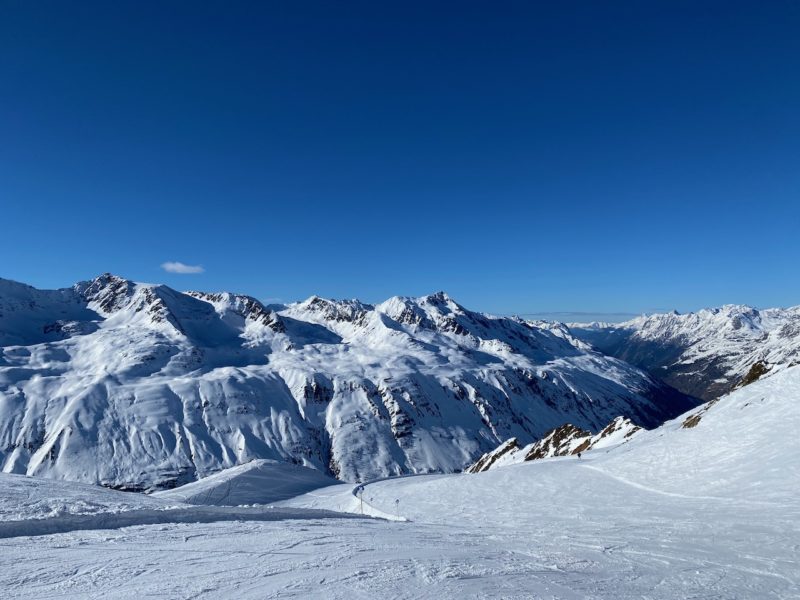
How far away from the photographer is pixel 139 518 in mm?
22109

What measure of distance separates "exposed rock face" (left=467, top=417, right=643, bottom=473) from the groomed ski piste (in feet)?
99.9

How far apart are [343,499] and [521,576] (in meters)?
53.8

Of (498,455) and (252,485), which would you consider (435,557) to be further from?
(498,455)

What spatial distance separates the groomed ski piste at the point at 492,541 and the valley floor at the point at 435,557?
0.07 meters

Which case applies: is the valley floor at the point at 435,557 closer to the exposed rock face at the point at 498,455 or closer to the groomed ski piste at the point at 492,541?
the groomed ski piste at the point at 492,541

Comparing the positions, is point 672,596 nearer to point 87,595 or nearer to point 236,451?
point 87,595

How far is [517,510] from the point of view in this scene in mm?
31734

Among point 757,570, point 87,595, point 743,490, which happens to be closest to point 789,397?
point 743,490

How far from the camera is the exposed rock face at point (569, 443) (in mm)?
67938

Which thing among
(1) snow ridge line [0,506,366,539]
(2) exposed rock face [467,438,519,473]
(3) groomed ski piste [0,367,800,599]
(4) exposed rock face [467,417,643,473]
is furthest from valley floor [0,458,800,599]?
(2) exposed rock face [467,438,519,473]

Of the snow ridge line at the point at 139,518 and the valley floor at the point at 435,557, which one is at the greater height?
the snow ridge line at the point at 139,518

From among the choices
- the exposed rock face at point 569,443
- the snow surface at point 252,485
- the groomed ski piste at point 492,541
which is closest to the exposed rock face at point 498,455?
the exposed rock face at point 569,443

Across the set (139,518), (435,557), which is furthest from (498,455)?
(435,557)

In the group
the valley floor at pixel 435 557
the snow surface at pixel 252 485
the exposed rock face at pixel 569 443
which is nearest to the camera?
the valley floor at pixel 435 557
